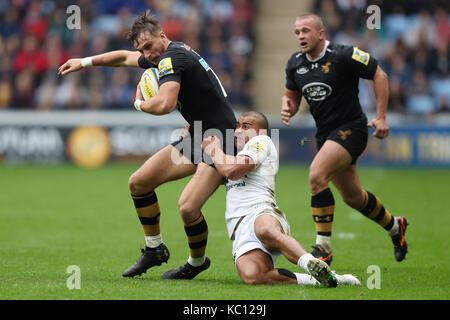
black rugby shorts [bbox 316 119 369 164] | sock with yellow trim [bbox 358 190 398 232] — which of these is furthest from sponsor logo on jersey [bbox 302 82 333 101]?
sock with yellow trim [bbox 358 190 398 232]

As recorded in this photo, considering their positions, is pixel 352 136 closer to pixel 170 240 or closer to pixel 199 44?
pixel 170 240

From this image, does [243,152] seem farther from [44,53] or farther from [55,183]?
[44,53]

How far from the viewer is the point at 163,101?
6.25 metres

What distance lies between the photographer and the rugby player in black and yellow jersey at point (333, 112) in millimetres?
7566

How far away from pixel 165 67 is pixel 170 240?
355 centimetres

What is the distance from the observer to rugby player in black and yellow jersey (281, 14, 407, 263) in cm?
757

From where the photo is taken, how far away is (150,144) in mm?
19688

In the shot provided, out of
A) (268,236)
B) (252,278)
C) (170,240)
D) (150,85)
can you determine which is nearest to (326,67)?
(150,85)

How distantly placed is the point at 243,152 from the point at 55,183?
10208 mm

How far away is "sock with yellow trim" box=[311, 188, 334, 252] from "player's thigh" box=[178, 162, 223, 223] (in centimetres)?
138

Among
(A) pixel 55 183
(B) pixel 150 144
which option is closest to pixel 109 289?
(A) pixel 55 183

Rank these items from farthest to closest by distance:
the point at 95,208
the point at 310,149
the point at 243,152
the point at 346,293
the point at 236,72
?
the point at 236,72 < the point at 310,149 < the point at 95,208 < the point at 243,152 < the point at 346,293

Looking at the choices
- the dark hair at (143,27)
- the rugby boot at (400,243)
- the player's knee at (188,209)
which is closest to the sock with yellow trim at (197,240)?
the player's knee at (188,209)

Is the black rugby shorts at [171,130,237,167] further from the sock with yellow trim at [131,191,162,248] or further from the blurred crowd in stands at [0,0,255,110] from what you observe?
the blurred crowd in stands at [0,0,255,110]
